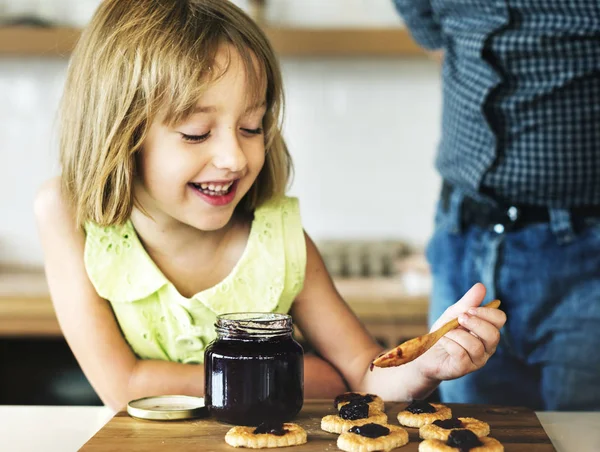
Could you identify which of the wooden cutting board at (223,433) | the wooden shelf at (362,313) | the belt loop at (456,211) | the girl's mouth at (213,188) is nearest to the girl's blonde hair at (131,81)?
the girl's mouth at (213,188)

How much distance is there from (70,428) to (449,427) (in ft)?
1.79

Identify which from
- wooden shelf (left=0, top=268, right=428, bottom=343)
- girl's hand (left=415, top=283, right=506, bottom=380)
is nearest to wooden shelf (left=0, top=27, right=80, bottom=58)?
wooden shelf (left=0, top=268, right=428, bottom=343)

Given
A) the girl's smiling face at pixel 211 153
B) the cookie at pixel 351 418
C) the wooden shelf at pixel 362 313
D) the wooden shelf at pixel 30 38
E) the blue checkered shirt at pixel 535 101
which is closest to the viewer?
the cookie at pixel 351 418

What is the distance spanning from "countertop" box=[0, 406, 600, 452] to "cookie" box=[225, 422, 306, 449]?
24 centimetres

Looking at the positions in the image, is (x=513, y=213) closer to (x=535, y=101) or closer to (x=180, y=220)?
(x=535, y=101)

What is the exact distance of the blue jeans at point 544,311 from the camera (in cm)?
169

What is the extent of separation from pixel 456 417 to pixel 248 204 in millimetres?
593

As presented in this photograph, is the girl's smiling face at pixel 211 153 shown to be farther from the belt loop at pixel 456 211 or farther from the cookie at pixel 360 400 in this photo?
the belt loop at pixel 456 211

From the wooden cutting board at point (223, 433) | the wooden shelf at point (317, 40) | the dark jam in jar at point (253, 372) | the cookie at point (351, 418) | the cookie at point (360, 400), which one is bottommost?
the wooden cutting board at point (223, 433)

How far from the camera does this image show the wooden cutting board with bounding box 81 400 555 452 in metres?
1.03

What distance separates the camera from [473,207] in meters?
1.80

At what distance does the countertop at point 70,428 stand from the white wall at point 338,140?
2.19 m

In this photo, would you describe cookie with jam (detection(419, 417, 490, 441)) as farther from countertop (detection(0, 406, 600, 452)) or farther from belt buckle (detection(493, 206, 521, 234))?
belt buckle (detection(493, 206, 521, 234))

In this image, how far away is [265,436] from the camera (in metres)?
1.04
